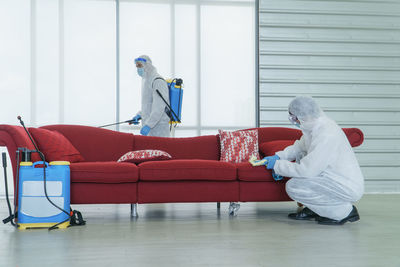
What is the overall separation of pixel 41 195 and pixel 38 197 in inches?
1.0

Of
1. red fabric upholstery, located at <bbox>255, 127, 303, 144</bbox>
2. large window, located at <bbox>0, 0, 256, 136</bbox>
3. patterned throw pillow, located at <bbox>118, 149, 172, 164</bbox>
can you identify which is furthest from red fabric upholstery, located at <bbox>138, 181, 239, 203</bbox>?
large window, located at <bbox>0, 0, 256, 136</bbox>

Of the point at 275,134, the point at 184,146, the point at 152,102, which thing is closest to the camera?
Answer: the point at 184,146

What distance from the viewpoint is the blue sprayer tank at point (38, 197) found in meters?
2.87

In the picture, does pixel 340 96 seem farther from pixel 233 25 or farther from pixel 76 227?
pixel 76 227

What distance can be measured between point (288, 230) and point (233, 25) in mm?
3643

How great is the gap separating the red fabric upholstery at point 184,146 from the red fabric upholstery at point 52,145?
72cm

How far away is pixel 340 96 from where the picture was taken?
18.9 ft

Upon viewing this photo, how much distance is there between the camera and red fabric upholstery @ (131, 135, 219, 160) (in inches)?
158

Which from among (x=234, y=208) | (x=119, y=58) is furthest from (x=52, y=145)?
(x=119, y=58)

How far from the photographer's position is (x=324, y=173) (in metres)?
3.10

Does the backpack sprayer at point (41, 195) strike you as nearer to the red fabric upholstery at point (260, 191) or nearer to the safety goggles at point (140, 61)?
the red fabric upholstery at point (260, 191)

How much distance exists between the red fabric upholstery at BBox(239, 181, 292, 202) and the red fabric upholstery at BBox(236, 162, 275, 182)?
43mm

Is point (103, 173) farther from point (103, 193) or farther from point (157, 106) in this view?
point (157, 106)

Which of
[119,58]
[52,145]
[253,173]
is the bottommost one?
[253,173]
